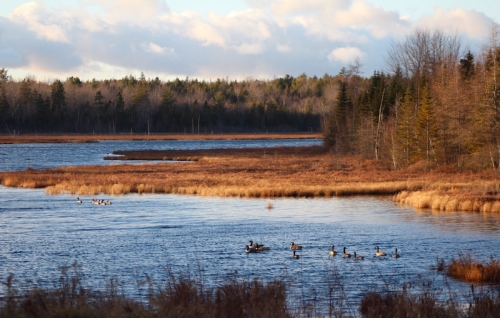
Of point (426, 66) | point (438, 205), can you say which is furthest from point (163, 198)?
point (426, 66)

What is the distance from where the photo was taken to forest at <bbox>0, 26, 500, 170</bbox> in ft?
178

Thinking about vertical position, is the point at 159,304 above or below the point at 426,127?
below

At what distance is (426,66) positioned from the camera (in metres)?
99.9

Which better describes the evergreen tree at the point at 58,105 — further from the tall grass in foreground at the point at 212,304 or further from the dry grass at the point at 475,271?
the tall grass in foreground at the point at 212,304

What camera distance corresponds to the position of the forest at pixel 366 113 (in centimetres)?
5438

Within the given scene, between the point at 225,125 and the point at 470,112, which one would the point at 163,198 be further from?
the point at 225,125

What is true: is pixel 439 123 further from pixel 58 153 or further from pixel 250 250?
pixel 58 153

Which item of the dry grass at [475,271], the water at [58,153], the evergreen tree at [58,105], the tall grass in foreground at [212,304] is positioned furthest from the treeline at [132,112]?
the tall grass in foreground at [212,304]

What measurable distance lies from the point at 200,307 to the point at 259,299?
2845 millimetres

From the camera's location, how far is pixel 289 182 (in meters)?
48.0

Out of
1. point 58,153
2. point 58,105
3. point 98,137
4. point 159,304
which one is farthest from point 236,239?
point 58,105

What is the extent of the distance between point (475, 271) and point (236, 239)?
10735 millimetres

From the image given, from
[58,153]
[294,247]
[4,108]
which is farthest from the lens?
[4,108]

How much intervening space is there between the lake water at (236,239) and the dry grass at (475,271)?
0.51m
